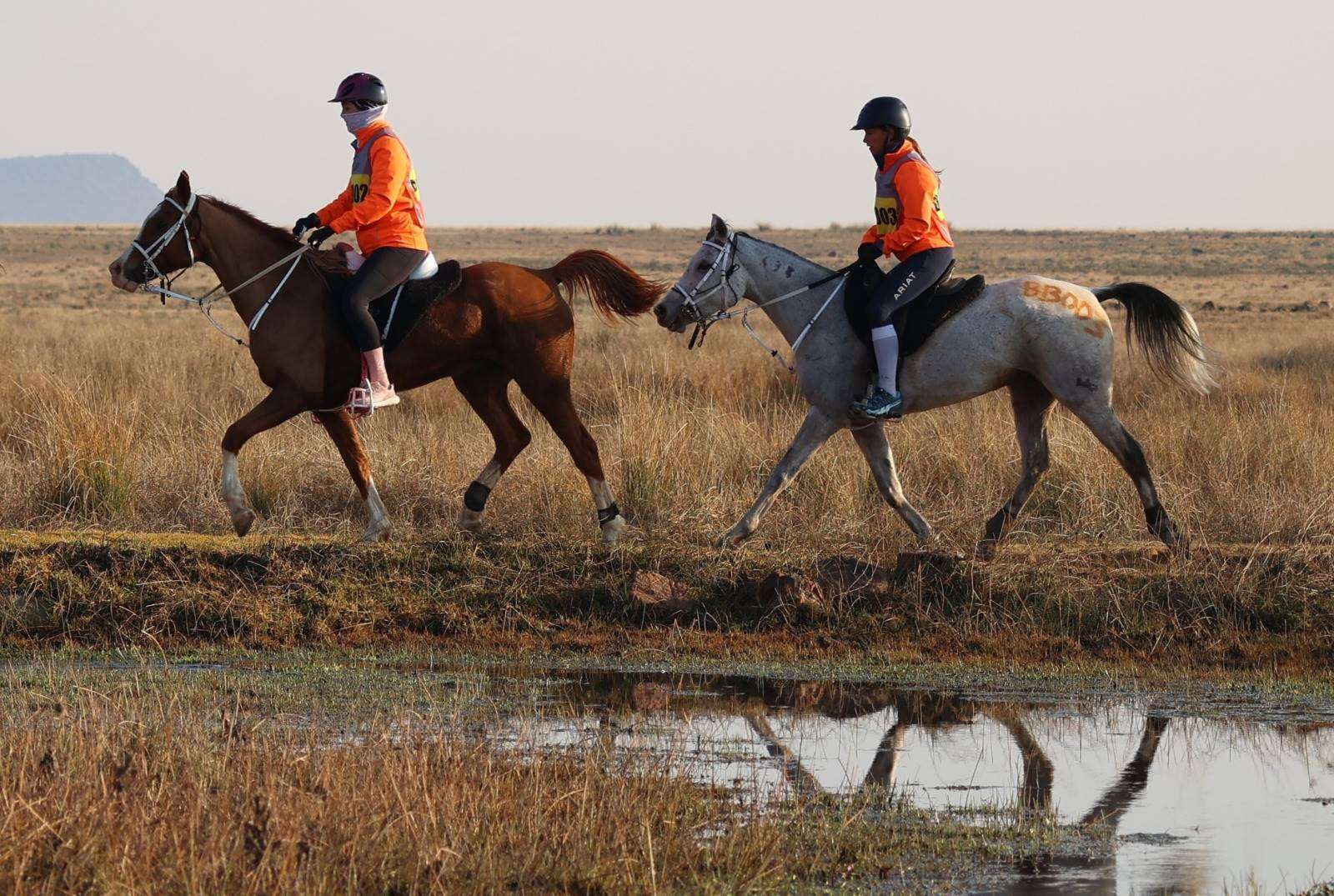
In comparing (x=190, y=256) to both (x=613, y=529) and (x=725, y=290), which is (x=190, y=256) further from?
(x=725, y=290)

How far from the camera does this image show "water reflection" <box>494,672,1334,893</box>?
6.18 meters

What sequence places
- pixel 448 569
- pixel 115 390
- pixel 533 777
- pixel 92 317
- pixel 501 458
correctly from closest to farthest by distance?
pixel 533 777 < pixel 448 569 < pixel 501 458 < pixel 115 390 < pixel 92 317

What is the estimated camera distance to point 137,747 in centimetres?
687

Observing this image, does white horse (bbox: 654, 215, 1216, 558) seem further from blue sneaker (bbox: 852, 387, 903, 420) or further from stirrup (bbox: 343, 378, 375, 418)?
stirrup (bbox: 343, 378, 375, 418)

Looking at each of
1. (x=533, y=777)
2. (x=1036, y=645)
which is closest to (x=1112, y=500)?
(x=1036, y=645)

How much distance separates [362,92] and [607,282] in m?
2.13

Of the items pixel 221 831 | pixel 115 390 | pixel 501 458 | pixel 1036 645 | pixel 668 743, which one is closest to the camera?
pixel 221 831

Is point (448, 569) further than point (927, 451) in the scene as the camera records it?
No

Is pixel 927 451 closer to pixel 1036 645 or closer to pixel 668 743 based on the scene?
pixel 1036 645

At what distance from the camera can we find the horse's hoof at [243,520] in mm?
11008

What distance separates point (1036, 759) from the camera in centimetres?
774

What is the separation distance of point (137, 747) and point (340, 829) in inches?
56.4

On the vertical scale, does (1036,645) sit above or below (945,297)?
below

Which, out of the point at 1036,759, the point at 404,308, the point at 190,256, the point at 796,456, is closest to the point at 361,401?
the point at 404,308
